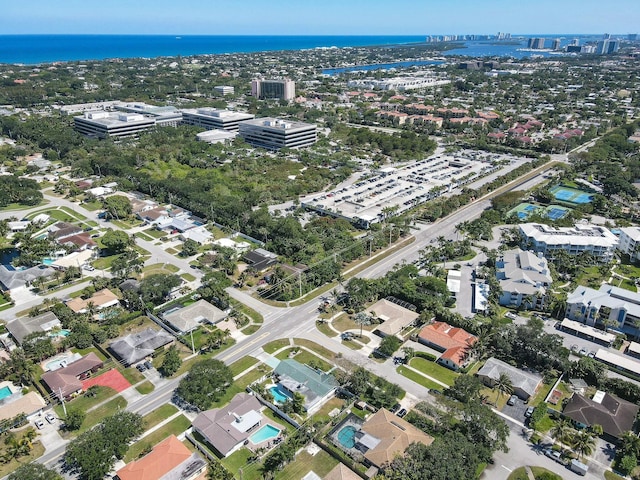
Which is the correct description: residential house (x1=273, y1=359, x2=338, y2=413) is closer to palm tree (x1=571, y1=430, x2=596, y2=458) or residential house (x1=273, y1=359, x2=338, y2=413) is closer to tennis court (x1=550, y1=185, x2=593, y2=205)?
palm tree (x1=571, y1=430, x2=596, y2=458)

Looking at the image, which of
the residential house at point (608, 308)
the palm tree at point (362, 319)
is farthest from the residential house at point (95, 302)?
the residential house at point (608, 308)

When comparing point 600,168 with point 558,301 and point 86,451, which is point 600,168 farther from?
point 86,451

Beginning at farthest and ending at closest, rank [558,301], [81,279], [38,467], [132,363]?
1. [81,279]
2. [558,301]
3. [132,363]
4. [38,467]

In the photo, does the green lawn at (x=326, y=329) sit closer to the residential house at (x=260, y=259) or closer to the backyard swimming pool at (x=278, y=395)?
the backyard swimming pool at (x=278, y=395)

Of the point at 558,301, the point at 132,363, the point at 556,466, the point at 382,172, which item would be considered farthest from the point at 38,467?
the point at 382,172

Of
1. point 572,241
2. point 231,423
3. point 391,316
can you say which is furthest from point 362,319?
point 572,241

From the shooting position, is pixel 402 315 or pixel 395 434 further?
pixel 402 315
